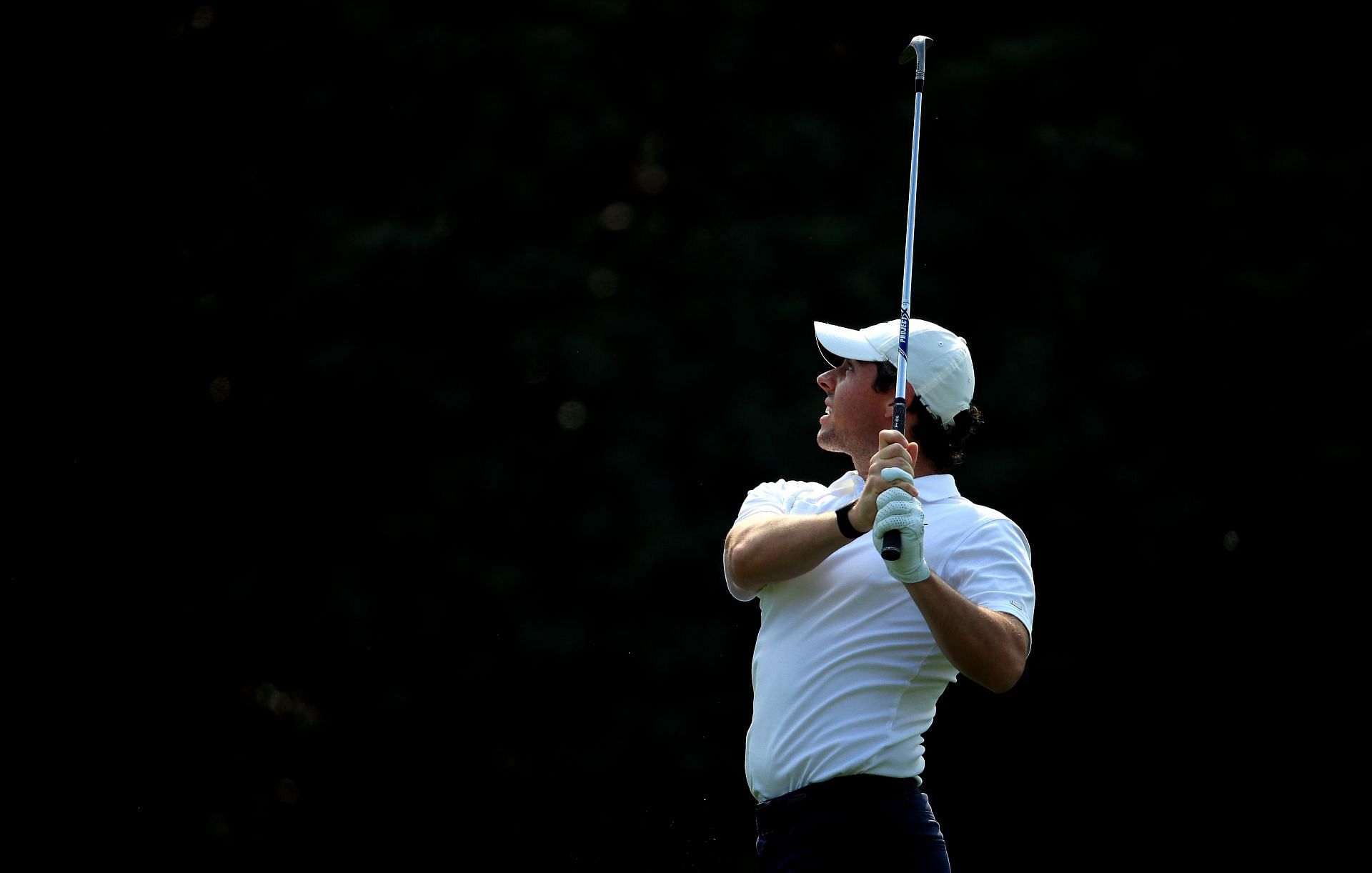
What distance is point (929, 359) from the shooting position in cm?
277

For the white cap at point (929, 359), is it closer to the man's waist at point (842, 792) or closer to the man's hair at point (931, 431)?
the man's hair at point (931, 431)

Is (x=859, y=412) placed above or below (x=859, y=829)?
above

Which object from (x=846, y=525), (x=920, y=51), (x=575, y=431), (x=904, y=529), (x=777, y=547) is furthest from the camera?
(x=575, y=431)

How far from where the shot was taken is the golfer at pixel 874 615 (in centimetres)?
244

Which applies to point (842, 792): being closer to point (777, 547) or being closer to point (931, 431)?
point (777, 547)

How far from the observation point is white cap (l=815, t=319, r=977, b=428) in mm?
2758

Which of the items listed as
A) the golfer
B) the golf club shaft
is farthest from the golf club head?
the golfer

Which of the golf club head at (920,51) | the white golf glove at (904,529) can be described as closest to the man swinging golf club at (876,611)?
the white golf glove at (904,529)

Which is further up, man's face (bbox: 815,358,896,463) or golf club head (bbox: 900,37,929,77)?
golf club head (bbox: 900,37,929,77)

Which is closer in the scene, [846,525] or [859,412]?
[846,525]

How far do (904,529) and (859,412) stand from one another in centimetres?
49

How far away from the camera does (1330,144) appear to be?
22.7 ft

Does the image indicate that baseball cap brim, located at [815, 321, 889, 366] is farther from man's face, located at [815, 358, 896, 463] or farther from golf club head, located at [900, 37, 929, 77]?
golf club head, located at [900, 37, 929, 77]

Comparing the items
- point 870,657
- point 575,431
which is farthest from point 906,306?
point 575,431
